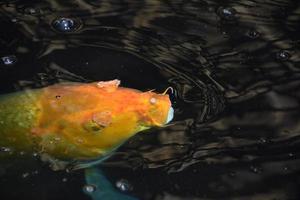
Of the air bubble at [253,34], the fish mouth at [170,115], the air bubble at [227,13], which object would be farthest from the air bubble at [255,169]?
the air bubble at [227,13]

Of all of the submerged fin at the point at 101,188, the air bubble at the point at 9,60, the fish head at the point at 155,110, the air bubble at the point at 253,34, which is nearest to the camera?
the submerged fin at the point at 101,188

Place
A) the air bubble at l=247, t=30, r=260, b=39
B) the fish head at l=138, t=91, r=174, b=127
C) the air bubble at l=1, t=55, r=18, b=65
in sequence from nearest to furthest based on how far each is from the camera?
the fish head at l=138, t=91, r=174, b=127
the air bubble at l=1, t=55, r=18, b=65
the air bubble at l=247, t=30, r=260, b=39

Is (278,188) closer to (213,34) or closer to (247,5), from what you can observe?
(213,34)

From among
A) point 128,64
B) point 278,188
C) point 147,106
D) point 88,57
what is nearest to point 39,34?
point 88,57

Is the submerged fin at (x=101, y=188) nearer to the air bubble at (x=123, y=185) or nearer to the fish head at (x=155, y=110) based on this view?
the air bubble at (x=123, y=185)

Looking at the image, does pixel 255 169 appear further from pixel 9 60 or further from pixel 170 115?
pixel 9 60

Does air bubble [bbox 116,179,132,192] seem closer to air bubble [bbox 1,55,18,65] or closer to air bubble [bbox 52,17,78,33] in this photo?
air bubble [bbox 1,55,18,65]

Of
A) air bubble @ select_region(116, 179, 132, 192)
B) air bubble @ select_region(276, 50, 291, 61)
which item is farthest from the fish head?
air bubble @ select_region(276, 50, 291, 61)
